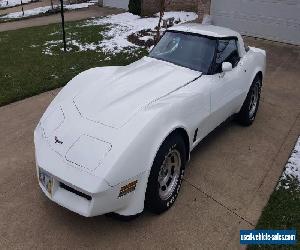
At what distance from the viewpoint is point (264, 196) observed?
14.7 ft

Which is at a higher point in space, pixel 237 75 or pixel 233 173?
pixel 237 75

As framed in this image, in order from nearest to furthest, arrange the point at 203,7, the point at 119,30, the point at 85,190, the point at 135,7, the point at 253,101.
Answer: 1. the point at 85,190
2. the point at 253,101
3. the point at 203,7
4. the point at 119,30
5. the point at 135,7

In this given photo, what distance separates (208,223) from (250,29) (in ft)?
32.3

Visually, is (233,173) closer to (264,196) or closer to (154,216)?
(264,196)

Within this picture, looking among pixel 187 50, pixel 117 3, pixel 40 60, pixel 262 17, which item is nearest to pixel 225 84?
pixel 187 50

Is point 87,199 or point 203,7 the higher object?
point 203,7

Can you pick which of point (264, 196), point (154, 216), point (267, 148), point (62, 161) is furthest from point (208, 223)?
point (267, 148)

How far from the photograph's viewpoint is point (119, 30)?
13.1m

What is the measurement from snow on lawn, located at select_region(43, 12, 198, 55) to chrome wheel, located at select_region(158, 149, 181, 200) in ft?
22.3

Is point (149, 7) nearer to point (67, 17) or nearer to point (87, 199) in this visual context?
point (67, 17)

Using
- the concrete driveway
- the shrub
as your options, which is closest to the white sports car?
the concrete driveway

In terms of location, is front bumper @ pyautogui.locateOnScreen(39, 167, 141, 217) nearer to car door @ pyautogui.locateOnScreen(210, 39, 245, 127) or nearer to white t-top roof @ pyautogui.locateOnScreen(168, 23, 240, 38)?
car door @ pyautogui.locateOnScreen(210, 39, 245, 127)

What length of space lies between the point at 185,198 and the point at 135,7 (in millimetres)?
13020

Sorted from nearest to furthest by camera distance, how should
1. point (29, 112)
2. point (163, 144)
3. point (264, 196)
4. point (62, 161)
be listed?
point (62, 161) < point (163, 144) < point (264, 196) < point (29, 112)
